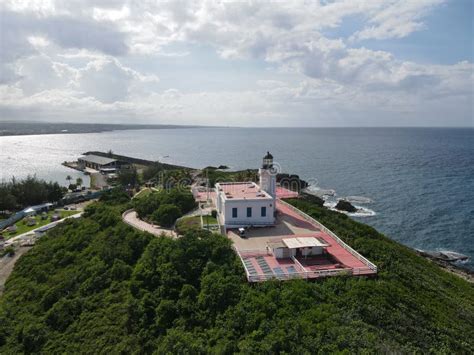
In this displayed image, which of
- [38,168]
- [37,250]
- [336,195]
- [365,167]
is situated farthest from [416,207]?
[38,168]

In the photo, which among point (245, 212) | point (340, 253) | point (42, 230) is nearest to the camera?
point (340, 253)

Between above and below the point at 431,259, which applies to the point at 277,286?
above

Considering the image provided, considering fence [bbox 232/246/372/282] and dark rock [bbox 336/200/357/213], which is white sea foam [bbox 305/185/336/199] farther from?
fence [bbox 232/246/372/282]

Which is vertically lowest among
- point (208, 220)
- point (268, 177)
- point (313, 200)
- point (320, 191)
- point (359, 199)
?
point (359, 199)

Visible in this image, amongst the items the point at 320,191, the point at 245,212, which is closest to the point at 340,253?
the point at 245,212

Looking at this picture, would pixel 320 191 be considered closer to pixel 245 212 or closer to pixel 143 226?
pixel 245 212

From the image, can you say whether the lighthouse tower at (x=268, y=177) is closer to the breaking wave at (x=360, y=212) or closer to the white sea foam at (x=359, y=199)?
the breaking wave at (x=360, y=212)

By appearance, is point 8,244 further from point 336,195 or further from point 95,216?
point 336,195
